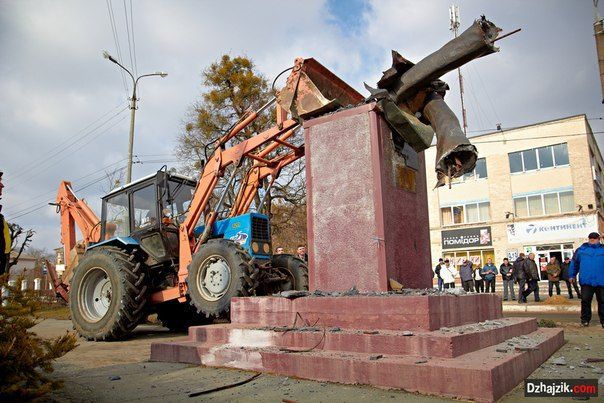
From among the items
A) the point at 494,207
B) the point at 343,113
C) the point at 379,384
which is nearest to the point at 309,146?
the point at 343,113

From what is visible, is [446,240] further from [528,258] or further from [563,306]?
[563,306]

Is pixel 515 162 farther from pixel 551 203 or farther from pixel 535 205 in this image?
pixel 551 203

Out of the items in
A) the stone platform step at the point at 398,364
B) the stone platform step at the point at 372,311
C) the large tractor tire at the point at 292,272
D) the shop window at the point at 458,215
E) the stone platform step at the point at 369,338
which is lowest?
the stone platform step at the point at 398,364

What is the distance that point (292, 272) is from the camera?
900 centimetres

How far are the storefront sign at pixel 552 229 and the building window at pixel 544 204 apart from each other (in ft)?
2.29

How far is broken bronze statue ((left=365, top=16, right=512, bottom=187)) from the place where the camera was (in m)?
5.24

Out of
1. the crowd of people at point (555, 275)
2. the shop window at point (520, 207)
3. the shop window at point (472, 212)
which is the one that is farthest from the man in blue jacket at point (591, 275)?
the shop window at point (472, 212)

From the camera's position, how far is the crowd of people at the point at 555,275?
26.1 feet

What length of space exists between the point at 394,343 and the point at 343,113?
2.92m

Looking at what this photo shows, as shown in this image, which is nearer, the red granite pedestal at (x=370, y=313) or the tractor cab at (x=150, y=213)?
the red granite pedestal at (x=370, y=313)

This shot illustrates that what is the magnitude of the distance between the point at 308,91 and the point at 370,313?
126 inches

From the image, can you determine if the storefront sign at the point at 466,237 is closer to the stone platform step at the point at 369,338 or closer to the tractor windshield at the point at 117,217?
the tractor windshield at the point at 117,217

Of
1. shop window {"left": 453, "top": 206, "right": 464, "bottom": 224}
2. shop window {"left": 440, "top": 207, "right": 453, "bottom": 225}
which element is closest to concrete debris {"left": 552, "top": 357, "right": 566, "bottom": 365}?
shop window {"left": 453, "top": 206, "right": 464, "bottom": 224}

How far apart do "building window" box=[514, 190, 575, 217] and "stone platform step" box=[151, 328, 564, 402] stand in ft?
89.2
